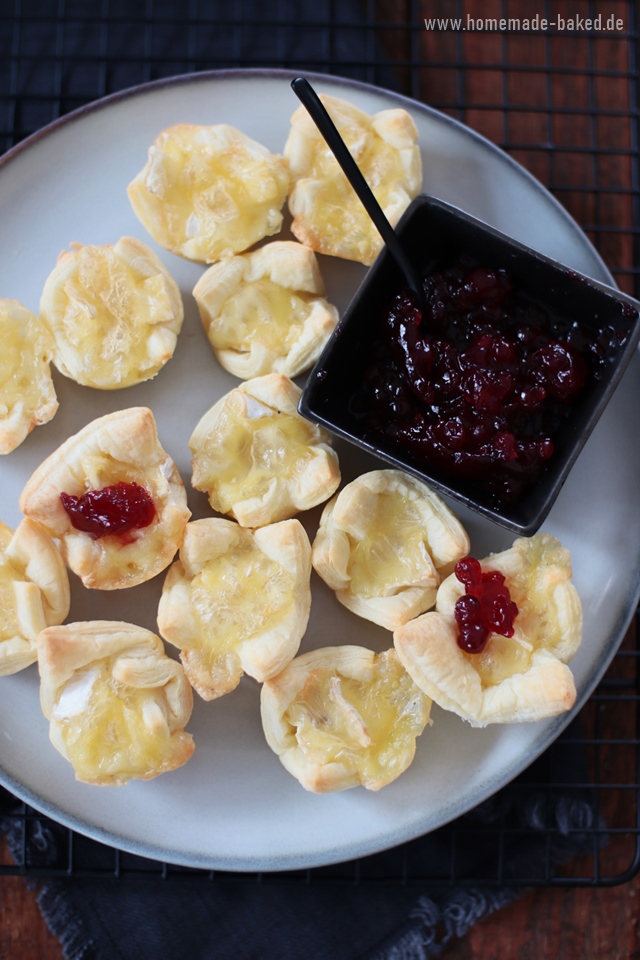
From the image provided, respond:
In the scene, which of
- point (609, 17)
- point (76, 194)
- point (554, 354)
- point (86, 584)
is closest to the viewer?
point (554, 354)

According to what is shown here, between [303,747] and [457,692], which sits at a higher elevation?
[457,692]

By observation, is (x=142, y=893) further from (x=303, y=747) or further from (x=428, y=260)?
(x=428, y=260)

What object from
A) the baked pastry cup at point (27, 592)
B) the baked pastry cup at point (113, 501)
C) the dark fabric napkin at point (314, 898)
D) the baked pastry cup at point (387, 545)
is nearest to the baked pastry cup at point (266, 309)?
the baked pastry cup at point (113, 501)

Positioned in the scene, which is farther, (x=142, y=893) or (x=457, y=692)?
(x=142, y=893)

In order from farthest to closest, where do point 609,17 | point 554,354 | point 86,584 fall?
point 609,17 → point 86,584 → point 554,354

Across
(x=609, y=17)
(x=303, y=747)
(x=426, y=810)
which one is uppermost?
(x=609, y=17)

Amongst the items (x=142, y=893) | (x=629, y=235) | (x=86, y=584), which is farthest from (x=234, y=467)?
(x=629, y=235)

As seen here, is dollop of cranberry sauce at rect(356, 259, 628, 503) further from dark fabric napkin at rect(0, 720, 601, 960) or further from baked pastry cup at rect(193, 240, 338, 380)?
dark fabric napkin at rect(0, 720, 601, 960)
